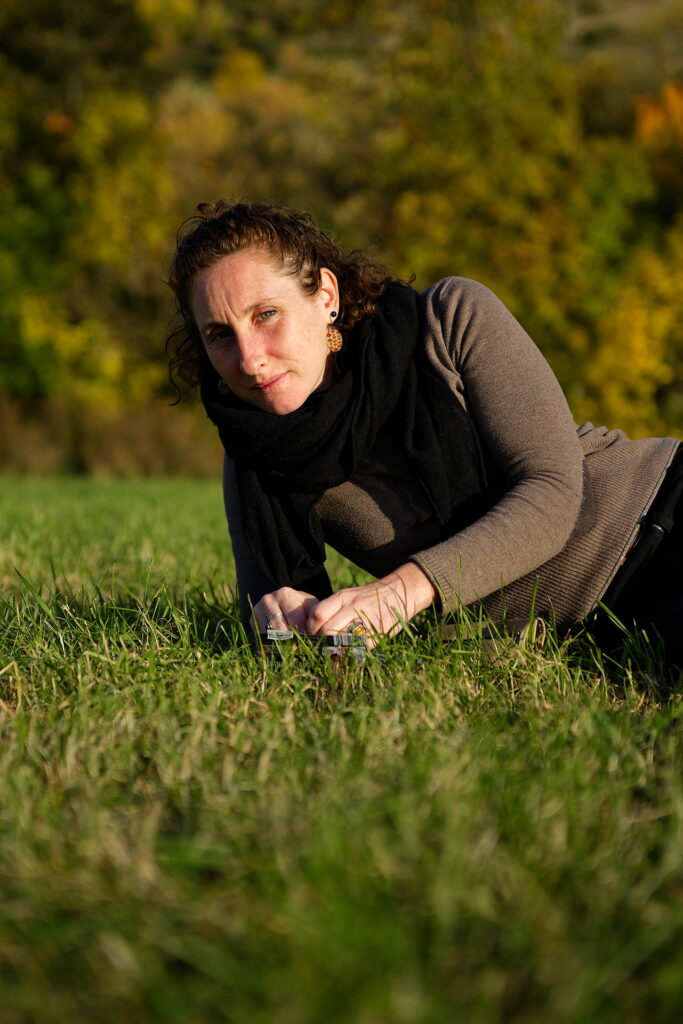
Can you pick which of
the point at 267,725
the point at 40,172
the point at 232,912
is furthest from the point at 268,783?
the point at 40,172

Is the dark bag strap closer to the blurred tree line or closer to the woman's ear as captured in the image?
the woman's ear

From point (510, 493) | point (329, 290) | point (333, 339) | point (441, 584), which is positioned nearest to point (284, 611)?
point (441, 584)

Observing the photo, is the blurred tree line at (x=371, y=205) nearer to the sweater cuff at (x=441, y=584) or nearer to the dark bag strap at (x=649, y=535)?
the dark bag strap at (x=649, y=535)

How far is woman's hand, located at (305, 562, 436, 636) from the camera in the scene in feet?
8.12

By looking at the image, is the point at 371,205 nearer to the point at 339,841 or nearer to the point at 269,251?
the point at 269,251

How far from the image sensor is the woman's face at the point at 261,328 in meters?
2.74

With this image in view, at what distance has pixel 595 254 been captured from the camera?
21.0 m

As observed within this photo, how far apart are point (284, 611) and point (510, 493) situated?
681mm

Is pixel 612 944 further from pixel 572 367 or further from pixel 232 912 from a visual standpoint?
pixel 572 367

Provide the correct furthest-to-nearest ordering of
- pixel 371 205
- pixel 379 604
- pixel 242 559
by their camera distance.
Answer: pixel 371 205, pixel 242 559, pixel 379 604

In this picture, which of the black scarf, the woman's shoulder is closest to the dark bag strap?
the black scarf

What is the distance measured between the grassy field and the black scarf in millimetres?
468

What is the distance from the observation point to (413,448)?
279 cm

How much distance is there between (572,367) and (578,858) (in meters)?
19.8
